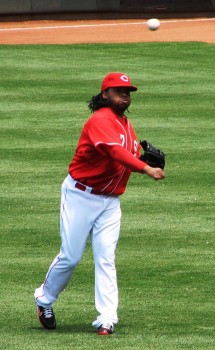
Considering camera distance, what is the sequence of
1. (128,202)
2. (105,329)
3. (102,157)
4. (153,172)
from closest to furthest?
1. (153,172)
2. (105,329)
3. (102,157)
4. (128,202)

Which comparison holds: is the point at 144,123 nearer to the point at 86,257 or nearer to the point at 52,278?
the point at 86,257

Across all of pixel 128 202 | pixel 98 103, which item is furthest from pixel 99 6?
pixel 98 103

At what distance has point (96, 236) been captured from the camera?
324 inches

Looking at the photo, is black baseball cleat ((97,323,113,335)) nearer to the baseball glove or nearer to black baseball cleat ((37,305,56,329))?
black baseball cleat ((37,305,56,329))

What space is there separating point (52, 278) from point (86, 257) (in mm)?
2688

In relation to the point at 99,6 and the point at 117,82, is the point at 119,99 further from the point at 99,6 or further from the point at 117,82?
the point at 99,6

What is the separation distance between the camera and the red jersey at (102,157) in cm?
808

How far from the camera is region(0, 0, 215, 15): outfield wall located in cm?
3256

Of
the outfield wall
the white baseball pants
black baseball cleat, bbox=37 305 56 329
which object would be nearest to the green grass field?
black baseball cleat, bbox=37 305 56 329

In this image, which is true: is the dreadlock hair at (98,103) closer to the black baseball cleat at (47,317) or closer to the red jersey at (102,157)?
the red jersey at (102,157)

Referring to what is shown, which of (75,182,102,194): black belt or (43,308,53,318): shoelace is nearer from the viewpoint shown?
(75,182,102,194): black belt

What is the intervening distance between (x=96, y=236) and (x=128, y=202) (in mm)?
5192

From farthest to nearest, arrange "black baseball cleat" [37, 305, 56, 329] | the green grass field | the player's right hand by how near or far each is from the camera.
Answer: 1. the green grass field
2. "black baseball cleat" [37, 305, 56, 329]
3. the player's right hand

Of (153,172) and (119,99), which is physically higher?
(119,99)
